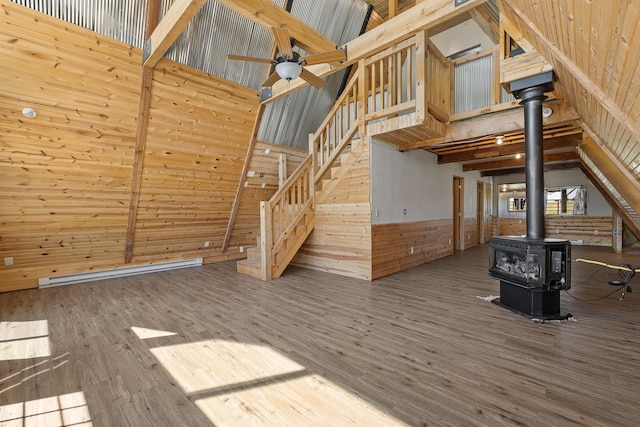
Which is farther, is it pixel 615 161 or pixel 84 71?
pixel 615 161

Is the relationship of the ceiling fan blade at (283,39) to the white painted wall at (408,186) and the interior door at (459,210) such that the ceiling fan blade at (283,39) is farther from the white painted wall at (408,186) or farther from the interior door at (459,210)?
the interior door at (459,210)

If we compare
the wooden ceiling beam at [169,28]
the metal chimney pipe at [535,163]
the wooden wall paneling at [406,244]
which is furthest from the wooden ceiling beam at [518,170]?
the wooden ceiling beam at [169,28]

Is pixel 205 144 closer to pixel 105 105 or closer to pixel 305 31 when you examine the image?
pixel 105 105

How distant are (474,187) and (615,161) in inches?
195

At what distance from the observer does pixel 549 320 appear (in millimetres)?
3064

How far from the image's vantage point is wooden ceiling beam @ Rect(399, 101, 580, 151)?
150 inches

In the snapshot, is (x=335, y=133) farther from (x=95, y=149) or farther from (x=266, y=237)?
(x=95, y=149)

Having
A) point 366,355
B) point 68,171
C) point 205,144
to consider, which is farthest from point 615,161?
point 68,171

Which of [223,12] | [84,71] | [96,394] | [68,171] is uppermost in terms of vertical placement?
[223,12]

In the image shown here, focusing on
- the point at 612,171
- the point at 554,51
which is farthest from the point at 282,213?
the point at 612,171

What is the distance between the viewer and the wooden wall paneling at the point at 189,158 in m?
4.28

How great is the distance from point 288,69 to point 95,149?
3040 millimetres

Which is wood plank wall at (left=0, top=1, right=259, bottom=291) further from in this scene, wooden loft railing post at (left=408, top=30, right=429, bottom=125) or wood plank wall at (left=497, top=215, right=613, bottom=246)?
wood plank wall at (left=497, top=215, right=613, bottom=246)

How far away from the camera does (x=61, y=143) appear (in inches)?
150
